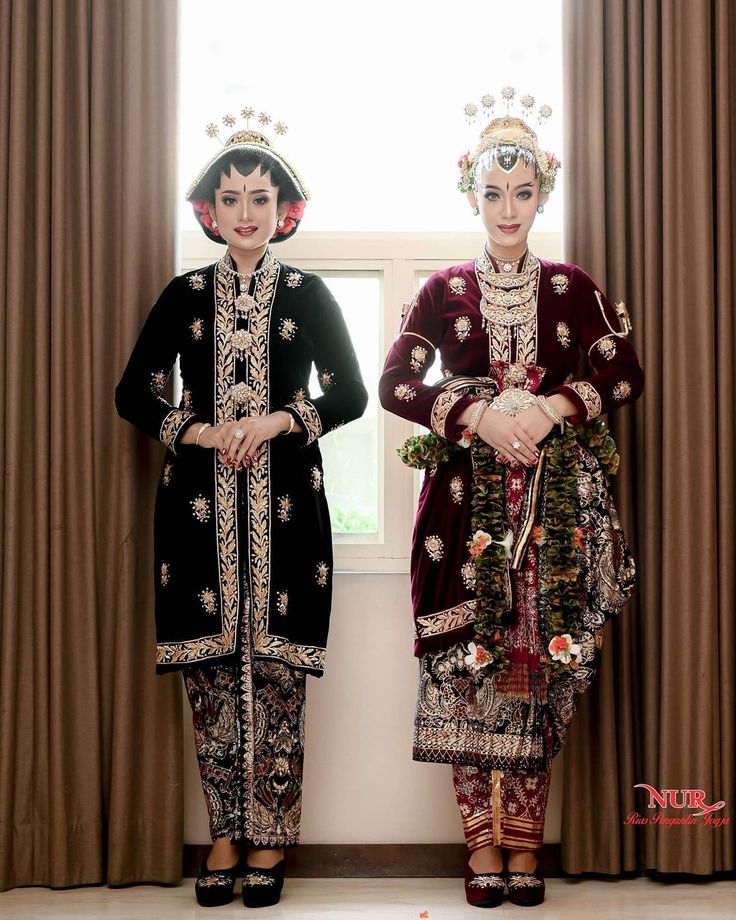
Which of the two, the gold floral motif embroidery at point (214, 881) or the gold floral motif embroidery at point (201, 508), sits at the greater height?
the gold floral motif embroidery at point (201, 508)

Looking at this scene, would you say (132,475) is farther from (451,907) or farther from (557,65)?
(557,65)

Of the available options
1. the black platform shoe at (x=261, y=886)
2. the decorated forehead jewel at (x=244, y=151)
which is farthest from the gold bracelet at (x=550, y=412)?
the black platform shoe at (x=261, y=886)

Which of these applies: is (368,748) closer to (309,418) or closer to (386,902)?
(386,902)

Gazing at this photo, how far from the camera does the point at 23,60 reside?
7.54 feet

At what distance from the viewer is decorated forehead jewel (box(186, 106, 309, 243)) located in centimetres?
219

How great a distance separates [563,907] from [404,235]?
5.27 feet

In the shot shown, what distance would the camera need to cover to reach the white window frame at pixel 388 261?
249 centimetres

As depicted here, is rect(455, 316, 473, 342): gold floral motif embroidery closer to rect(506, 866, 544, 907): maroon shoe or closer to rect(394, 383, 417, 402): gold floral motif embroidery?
rect(394, 383, 417, 402): gold floral motif embroidery

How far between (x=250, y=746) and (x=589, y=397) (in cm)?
104

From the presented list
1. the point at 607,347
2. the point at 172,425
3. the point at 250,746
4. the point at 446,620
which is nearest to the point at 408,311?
the point at 607,347

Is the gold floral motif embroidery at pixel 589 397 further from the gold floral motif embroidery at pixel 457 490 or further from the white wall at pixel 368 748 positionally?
the white wall at pixel 368 748

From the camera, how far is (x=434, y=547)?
2.12 m

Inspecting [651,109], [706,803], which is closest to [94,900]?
[706,803]

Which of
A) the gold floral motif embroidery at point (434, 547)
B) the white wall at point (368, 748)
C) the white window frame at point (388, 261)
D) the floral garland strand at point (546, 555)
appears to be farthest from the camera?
the white window frame at point (388, 261)
